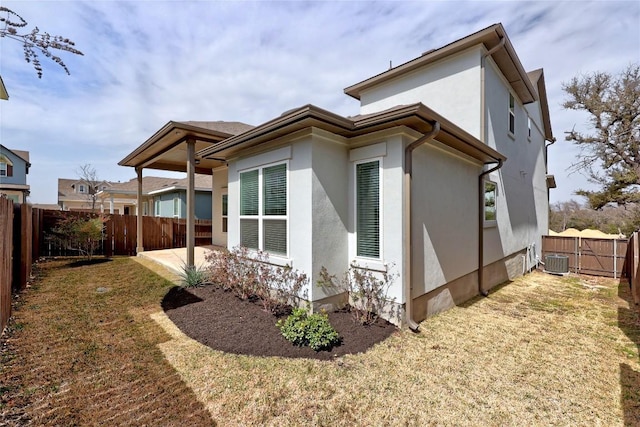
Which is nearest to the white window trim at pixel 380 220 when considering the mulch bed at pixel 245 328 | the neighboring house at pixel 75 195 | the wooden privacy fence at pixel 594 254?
the mulch bed at pixel 245 328

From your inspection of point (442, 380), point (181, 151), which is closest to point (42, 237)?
point (181, 151)

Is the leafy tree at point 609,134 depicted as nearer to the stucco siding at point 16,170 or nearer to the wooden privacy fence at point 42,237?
the wooden privacy fence at point 42,237

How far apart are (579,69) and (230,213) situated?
67.5 ft

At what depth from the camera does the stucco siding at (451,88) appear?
7.30 m

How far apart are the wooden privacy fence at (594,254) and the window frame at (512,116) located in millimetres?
6099

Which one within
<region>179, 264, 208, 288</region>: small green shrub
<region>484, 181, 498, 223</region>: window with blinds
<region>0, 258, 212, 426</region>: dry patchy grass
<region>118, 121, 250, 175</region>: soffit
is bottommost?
<region>0, 258, 212, 426</region>: dry patchy grass

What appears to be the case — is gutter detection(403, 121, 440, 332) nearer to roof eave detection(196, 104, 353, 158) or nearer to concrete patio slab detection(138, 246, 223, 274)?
roof eave detection(196, 104, 353, 158)

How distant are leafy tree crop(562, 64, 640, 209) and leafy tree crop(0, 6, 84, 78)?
22364 millimetres

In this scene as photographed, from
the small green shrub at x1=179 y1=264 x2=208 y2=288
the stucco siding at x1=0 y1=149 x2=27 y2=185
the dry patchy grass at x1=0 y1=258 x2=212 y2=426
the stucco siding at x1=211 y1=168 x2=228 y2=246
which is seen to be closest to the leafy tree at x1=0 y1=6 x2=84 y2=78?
the dry patchy grass at x1=0 y1=258 x2=212 y2=426

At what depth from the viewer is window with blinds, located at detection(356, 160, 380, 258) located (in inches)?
208

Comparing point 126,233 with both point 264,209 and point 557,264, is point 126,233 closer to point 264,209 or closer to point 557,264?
point 264,209

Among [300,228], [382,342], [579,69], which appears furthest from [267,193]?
[579,69]

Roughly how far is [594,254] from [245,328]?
1374 cm

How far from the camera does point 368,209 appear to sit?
17.7 ft
